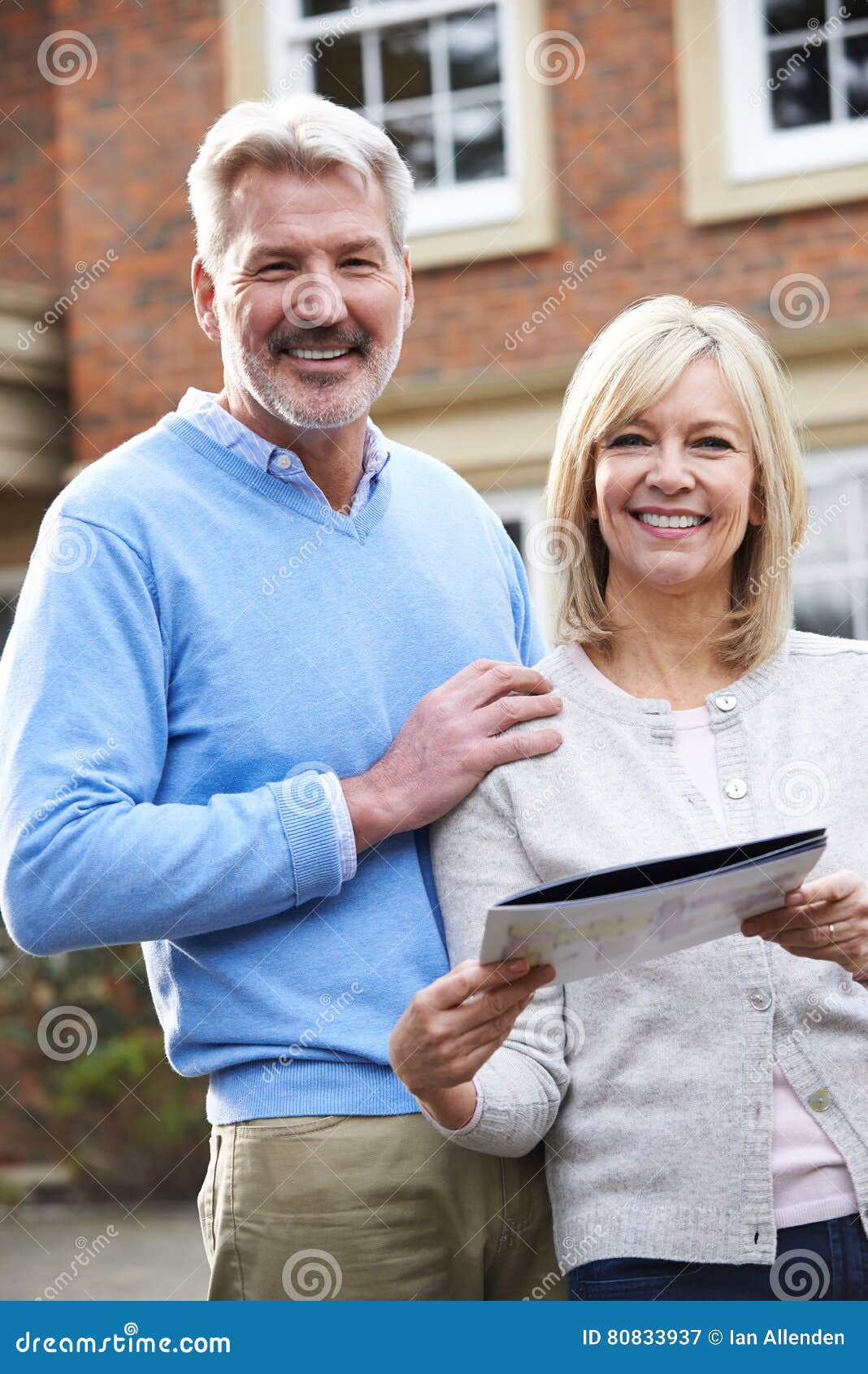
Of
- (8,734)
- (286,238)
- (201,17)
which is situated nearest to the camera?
(8,734)

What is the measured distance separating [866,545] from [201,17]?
408 centimetres

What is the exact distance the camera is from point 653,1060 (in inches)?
85.3

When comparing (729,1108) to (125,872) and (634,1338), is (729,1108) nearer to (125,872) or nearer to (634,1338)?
(634,1338)

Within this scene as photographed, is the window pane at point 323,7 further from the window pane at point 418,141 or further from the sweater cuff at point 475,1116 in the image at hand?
the sweater cuff at point 475,1116

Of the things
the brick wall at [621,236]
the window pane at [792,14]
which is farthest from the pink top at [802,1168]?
the window pane at [792,14]

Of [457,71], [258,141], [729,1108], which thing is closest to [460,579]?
[258,141]

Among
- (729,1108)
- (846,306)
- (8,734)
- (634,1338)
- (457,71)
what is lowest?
(634,1338)

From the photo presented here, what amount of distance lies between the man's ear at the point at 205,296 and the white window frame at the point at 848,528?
5.04 meters

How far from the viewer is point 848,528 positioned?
294 inches

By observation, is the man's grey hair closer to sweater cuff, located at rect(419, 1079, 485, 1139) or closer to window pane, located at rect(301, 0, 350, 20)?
sweater cuff, located at rect(419, 1079, 485, 1139)

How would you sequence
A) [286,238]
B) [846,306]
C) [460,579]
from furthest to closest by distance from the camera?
1. [846,306]
2. [460,579]
3. [286,238]
